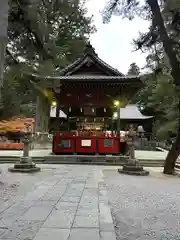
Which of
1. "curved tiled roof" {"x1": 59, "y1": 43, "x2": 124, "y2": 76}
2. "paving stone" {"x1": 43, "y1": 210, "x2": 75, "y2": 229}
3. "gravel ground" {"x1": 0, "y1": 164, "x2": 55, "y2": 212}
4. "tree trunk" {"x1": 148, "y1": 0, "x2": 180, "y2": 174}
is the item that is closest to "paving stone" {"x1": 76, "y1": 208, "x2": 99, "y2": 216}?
A: "paving stone" {"x1": 43, "y1": 210, "x2": 75, "y2": 229}

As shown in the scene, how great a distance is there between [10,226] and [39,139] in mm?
21192

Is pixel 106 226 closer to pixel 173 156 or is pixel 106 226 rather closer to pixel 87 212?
pixel 87 212

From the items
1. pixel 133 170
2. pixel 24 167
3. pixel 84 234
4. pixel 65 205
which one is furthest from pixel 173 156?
pixel 84 234

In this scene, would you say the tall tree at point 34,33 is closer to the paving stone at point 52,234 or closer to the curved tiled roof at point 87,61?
the paving stone at point 52,234

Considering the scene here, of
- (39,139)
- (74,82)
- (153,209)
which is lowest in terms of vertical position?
(153,209)

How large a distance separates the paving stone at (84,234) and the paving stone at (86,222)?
0.20 m

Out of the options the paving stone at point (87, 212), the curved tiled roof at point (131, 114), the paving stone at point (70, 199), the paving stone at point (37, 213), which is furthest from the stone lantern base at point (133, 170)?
the curved tiled roof at point (131, 114)

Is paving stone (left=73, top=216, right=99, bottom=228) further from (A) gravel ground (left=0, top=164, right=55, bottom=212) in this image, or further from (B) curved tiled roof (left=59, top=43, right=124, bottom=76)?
(B) curved tiled roof (left=59, top=43, right=124, bottom=76)

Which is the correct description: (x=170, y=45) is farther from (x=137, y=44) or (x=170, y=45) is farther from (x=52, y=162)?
(x=52, y=162)

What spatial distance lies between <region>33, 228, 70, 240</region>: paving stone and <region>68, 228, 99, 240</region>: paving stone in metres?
0.08

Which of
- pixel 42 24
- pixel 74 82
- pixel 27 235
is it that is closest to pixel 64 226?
pixel 27 235

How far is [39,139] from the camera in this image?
2527cm

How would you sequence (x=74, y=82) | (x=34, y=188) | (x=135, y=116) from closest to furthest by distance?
(x=34, y=188)
(x=74, y=82)
(x=135, y=116)

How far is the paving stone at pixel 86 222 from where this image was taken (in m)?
4.43
